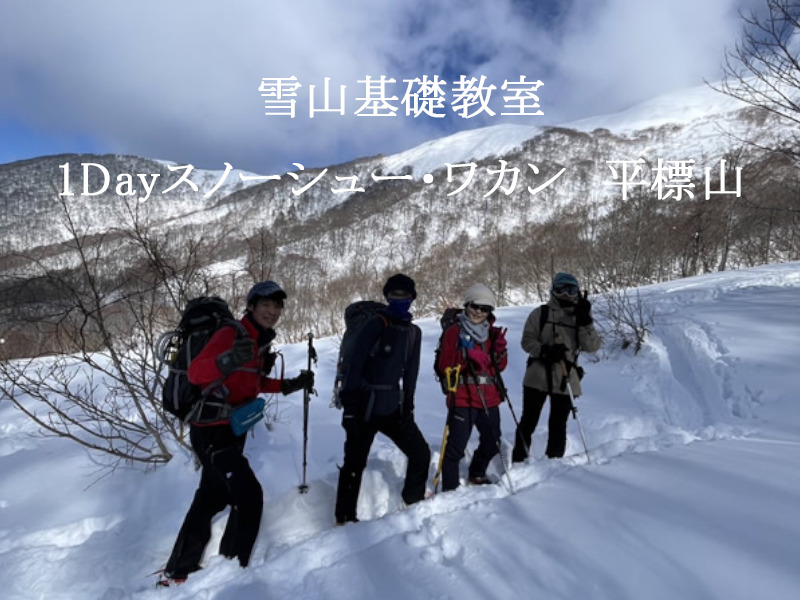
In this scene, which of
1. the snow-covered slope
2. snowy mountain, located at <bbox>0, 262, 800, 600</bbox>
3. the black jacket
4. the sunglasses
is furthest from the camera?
the snow-covered slope

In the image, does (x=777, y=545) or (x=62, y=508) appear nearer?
Answer: (x=777, y=545)

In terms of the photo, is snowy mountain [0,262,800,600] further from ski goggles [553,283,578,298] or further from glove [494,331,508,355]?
ski goggles [553,283,578,298]

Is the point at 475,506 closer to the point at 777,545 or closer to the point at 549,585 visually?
the point at 549,585

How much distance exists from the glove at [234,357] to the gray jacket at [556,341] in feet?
8.39

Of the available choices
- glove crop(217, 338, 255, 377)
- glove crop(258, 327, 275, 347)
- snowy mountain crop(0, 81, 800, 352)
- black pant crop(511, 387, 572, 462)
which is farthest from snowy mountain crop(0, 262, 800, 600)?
snowy mountain crop(0, 81, 800, 352)

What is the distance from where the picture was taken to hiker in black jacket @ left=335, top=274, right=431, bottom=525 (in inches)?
125

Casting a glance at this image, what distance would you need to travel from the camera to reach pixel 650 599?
66.6 inches

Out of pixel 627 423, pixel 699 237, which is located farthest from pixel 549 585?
pixel 699 237

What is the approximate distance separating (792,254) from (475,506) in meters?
30.9

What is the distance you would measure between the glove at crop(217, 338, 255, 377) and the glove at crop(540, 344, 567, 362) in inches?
104

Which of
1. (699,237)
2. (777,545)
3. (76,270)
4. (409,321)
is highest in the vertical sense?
(699,237)

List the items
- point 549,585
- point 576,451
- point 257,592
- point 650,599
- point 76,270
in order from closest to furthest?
point 650,599
point 549,585
point 257,592
point 76,270
point 576,451

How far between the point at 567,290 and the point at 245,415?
2904 mm

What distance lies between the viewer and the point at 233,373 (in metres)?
2.91
